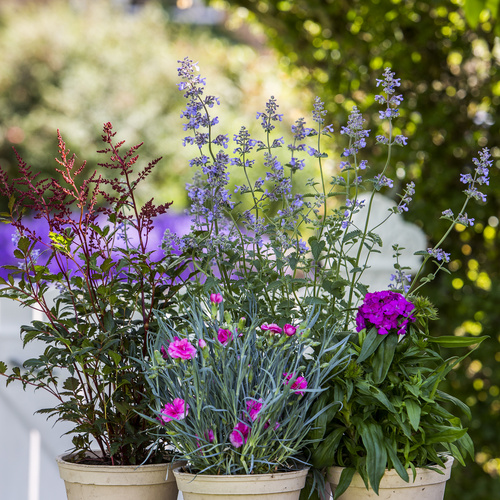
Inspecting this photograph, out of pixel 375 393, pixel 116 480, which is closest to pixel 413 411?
pixel 375 393

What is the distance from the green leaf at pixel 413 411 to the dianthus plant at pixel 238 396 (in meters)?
0.14

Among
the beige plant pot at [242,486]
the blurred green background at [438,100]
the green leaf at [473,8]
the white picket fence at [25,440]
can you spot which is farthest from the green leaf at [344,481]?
the blurred green background at [438,100]

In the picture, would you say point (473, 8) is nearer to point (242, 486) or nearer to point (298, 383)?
point (298, 383)

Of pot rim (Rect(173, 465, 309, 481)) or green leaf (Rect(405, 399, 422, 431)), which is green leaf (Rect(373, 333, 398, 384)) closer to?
green leaf (Rect(405, 399, 422, 431))

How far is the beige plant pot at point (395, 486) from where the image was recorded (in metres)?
1.21

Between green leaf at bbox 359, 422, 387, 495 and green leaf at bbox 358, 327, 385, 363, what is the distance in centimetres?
13

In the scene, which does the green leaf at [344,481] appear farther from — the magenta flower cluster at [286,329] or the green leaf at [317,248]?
the green leaf at [317,248]

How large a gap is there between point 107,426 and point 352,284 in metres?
0.60

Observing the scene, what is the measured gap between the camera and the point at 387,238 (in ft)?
7.75

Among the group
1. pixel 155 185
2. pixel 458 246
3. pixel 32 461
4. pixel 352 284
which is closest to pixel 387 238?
pixel 458 246

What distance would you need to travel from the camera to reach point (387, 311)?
1220 mm

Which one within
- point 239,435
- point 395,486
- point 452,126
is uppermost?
point 452,126

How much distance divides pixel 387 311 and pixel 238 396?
1.05ft

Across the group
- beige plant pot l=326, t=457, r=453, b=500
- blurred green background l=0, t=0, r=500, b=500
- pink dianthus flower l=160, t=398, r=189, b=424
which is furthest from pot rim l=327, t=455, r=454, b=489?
blurred green background l=0, t=0, r=500, b=500
